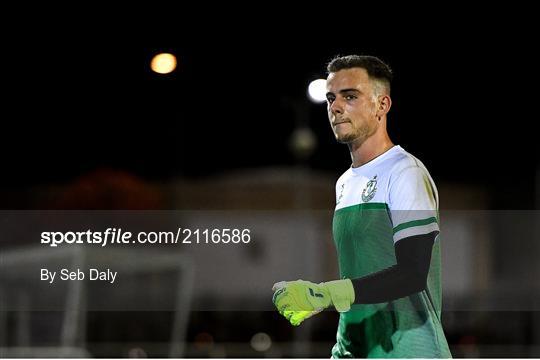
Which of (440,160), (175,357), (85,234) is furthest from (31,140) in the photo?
(440,160)

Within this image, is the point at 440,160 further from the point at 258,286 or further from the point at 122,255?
the point at 122,255

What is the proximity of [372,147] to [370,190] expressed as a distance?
0.17m

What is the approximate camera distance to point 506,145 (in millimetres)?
4496

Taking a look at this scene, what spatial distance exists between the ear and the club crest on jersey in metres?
0.24

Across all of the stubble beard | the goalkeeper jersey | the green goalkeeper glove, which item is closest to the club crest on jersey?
the goalkeeper jersey

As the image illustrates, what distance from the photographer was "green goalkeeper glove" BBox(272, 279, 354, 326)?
13.6 feet

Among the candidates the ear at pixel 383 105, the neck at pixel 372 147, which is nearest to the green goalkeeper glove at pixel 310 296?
the neck at pixel 372 147

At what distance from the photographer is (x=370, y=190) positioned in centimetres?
419

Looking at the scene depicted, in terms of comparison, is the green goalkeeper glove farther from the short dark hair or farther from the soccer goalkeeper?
the short dark hair

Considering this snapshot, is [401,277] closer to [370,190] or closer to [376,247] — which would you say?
[376,247]

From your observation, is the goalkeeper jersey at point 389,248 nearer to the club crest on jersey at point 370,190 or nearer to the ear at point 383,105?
the club crest on jersey at point 370,190

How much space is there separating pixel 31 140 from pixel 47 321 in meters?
0.66

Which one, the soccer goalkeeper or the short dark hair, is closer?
the soccer goalkeeper

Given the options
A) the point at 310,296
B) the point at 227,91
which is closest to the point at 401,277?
the point at 310,296
